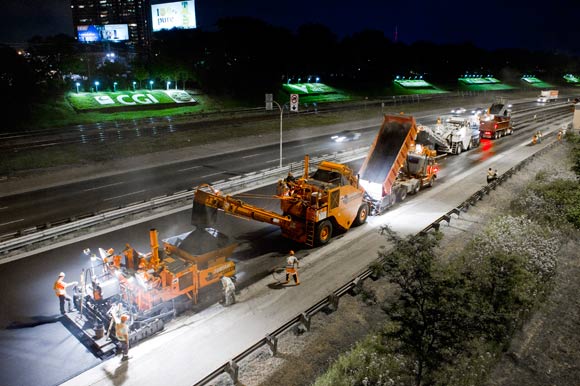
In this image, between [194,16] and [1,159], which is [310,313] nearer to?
[1,159]

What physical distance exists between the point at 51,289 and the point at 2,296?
1385 millimetres

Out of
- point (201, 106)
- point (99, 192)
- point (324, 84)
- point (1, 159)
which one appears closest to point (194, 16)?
point (324, 84)

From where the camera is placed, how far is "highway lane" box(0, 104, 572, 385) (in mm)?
10500

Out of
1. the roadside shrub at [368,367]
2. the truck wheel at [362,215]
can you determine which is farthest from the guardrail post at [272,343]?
the truck wheel at [362,215]

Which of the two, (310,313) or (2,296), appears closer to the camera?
(310,313)

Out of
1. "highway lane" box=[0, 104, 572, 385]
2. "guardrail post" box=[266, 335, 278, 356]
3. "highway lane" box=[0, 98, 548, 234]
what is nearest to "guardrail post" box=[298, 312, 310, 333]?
"guardrail post" box=[266, 335, 278, 356]

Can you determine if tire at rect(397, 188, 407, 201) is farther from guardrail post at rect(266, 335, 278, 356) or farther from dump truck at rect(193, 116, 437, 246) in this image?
guardrail post at rect(266, 335, 278, 356)

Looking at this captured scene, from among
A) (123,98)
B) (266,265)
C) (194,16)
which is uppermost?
(194,16)

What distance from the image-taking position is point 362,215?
19.5 meters

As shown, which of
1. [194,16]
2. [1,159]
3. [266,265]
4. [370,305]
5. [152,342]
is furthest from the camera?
[194,16]

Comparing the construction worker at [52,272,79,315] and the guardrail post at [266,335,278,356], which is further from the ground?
the construction worker at [52,272,79,315]

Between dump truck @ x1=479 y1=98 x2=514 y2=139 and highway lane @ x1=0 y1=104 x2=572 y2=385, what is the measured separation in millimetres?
22987

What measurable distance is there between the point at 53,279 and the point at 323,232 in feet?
32.6

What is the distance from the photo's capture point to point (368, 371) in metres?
9.76
